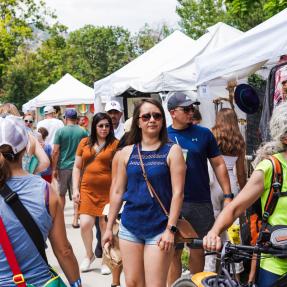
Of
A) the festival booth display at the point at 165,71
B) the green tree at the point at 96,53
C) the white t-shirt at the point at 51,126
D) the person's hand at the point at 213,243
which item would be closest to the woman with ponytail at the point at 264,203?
the person's hand at the point at 213,243

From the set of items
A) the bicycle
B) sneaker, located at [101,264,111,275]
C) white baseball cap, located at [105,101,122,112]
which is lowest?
sneaker, located at [101,264,111,275]

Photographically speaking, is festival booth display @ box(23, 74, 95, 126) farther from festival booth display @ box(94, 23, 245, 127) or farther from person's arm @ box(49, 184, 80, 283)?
person's arm @ box(49, 184, 80, 283)

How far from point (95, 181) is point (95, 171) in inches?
4.6

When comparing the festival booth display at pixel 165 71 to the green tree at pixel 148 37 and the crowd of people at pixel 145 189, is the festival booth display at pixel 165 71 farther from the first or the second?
the green tree at pixel 148 37

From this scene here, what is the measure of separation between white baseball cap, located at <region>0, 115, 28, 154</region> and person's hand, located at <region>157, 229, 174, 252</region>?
1598mm

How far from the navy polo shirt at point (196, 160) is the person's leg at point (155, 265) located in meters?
0.96

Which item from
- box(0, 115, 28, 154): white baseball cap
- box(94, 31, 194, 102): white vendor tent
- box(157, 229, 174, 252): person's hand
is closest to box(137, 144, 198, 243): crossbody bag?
box(157, 229, 174, 252): person's hand

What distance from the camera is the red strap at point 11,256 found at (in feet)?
9.51

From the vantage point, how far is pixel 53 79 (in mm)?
47375

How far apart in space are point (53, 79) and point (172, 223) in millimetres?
43839

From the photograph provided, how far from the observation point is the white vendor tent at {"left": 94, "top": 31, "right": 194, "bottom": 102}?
12.1m

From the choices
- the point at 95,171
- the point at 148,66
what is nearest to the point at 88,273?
the point at 95,171

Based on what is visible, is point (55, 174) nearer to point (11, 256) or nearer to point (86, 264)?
point (86, 264)

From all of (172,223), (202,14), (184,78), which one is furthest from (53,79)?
(172,223)
